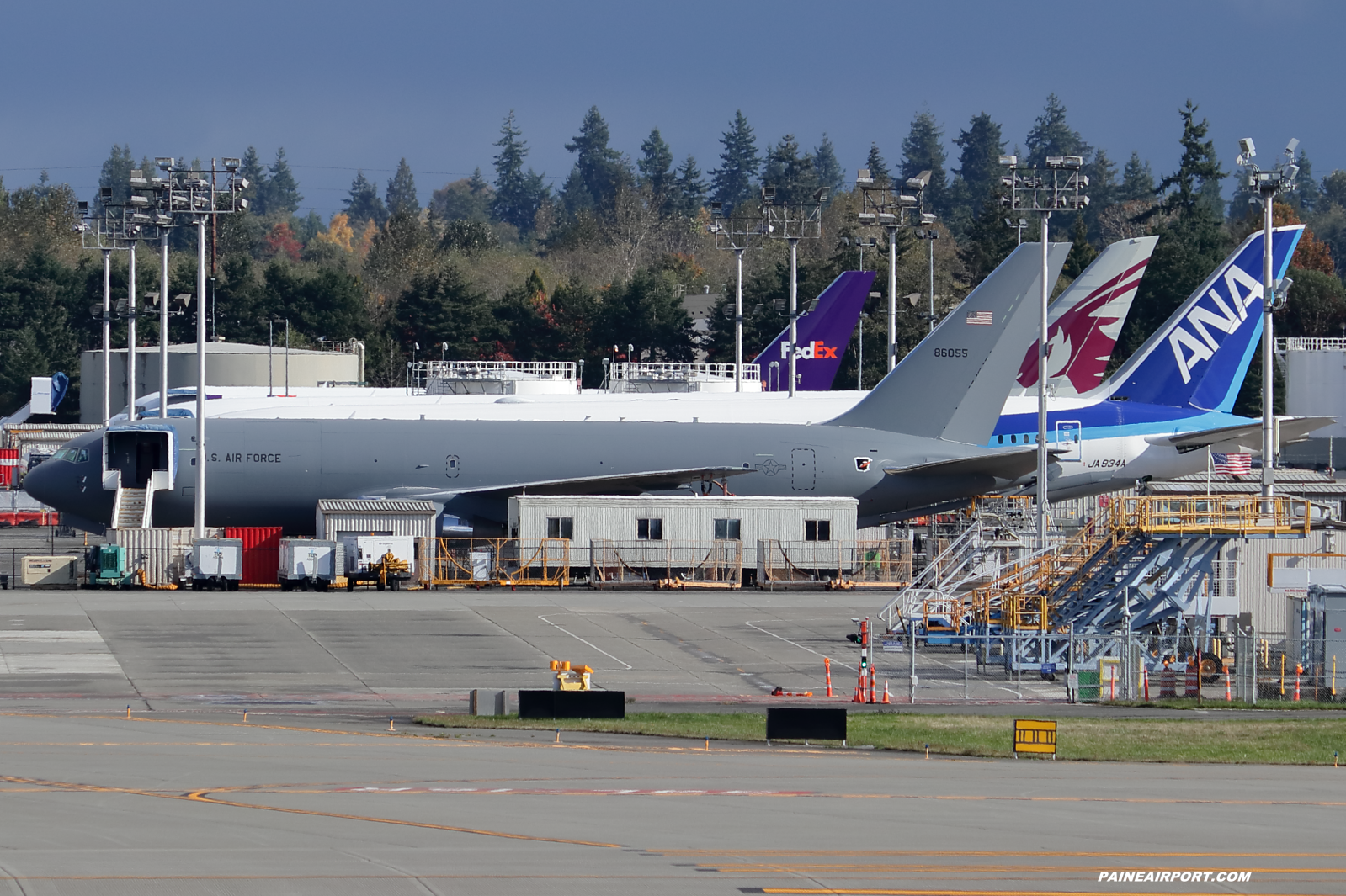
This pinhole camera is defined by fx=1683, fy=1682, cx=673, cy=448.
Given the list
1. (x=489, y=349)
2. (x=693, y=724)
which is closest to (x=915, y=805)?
(x=693, y=724)

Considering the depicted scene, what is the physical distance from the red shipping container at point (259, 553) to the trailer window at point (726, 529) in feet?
50.4

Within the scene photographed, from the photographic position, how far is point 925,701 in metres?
37.1

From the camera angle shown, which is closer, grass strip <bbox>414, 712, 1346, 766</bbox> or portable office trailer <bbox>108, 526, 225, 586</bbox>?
grass strip <bbox>414, 712, 1346, 766</bbox>

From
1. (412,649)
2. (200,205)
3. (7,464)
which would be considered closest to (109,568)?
(200,205)

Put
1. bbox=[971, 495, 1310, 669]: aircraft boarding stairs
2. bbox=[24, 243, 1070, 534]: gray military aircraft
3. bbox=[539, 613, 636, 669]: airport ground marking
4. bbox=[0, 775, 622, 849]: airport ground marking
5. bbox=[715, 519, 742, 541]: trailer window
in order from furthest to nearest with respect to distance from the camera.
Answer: bbox=[715, 519, 742, 541]: trailer window < bbox=[24, 243, 1070, 534]: gray military aircraft < bbox=[971, 495, 1310, 669]: aircraft boarding stairs < bbox=[539, 613, 636, 669]: airport ground marking < bbox=[0, 775, 622, 849]: airport ground marking

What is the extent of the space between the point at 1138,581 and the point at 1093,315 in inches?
1381

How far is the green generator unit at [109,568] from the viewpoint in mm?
55719

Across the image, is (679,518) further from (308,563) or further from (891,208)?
(891,208)

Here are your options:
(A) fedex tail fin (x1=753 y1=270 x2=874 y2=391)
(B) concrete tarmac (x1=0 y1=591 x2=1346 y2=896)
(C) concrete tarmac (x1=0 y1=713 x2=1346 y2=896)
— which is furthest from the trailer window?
(A) fedex tail fin (x1=753 y1=270 x2=874 y2=391)

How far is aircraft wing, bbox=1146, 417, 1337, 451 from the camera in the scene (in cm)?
6178

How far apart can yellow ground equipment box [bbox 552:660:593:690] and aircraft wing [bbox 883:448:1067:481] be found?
28996 millimetres

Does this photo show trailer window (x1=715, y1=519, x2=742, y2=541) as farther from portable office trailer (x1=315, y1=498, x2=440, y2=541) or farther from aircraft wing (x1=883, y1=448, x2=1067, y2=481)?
portable office trailer (x1=315, y1=498, x2=440, y2=541)

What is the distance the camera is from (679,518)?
60094mm

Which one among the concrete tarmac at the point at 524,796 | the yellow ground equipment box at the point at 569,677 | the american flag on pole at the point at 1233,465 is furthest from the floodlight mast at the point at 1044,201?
the yellow ground equipment box at the point at 569,677
